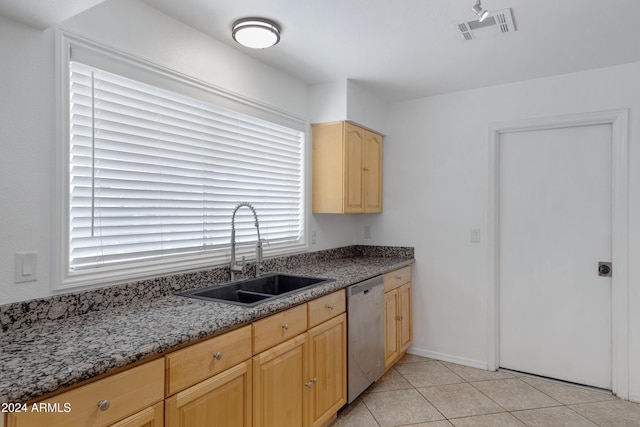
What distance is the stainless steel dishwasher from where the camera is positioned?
8.25 feet

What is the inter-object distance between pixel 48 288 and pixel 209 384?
2.61ft

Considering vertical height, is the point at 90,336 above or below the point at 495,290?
above

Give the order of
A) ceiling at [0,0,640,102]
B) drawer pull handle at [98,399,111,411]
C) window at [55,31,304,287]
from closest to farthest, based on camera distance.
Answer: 1. drawer pull handle at [98,399,111,411]
2. window at [55,31,304,287]
3. ceiling at [0,0,640,102]

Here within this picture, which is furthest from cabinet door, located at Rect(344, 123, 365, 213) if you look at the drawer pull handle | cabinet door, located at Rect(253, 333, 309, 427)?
the drawer pull handle

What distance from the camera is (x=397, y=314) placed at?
3.23 meters

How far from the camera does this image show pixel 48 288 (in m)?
1.57

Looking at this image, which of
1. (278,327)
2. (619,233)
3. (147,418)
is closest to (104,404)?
(147,418)

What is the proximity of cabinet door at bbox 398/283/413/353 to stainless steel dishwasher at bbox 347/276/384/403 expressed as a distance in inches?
16.9

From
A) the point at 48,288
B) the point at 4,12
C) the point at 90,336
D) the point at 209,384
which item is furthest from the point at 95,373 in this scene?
the point at 4,12

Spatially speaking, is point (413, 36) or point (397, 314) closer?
point (413, 36)

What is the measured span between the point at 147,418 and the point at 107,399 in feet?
0.60

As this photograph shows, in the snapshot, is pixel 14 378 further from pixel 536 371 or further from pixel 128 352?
pixel 536 371

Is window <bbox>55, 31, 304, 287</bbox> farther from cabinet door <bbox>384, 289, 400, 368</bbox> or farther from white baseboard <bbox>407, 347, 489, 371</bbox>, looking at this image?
white baseboard <bbox>407, 347, 489, 371</bbox>

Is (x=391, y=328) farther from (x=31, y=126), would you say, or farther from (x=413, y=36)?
(x=31, y=126)
